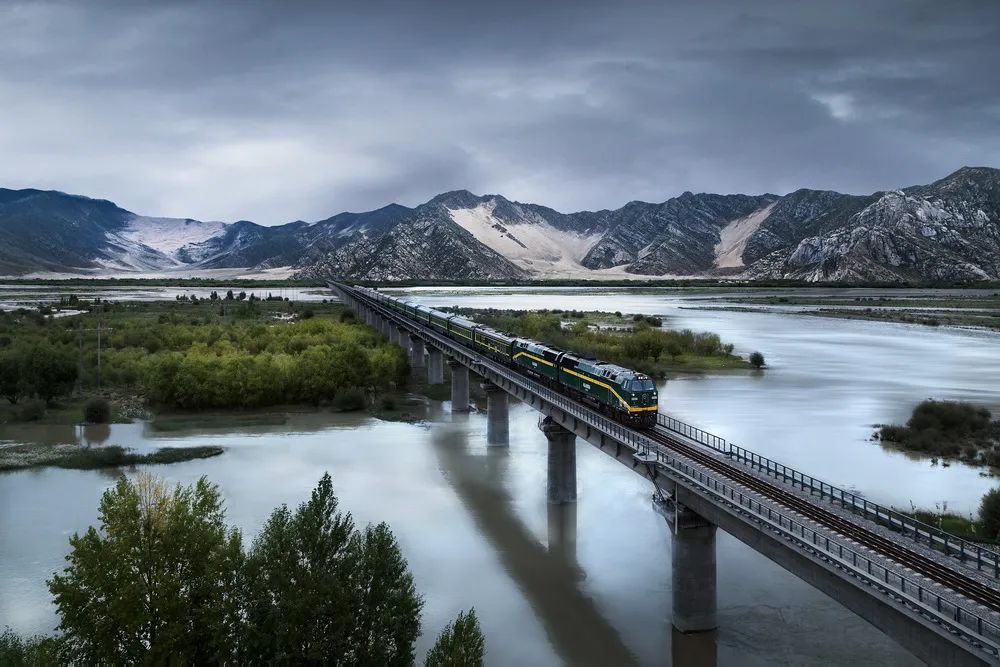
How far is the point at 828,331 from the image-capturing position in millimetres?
148375

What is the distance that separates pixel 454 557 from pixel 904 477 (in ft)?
100

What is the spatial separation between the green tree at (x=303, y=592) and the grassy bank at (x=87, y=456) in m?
36.4

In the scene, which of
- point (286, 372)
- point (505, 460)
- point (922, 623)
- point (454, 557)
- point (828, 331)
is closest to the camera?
point (922, 623)

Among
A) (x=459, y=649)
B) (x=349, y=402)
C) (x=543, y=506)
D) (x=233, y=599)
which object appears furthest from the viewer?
(x=349, y=402)

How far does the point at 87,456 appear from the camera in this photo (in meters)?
55.9

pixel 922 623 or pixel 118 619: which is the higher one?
pixel 922 623

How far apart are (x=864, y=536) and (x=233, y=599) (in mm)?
19713

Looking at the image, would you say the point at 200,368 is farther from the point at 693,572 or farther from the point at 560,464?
the point at 693,572

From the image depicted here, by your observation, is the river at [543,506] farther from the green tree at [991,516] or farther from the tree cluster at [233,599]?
the tree cluster at [233,599]

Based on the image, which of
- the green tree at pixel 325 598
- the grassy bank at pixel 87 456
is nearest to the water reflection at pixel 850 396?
the green tree at pixel 325 598

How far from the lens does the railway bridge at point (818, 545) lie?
59.8 feet

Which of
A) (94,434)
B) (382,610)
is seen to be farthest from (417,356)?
(382,610)

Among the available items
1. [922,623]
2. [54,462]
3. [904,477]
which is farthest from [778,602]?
[54,462]

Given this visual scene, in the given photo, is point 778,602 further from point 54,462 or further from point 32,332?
point 32,332
